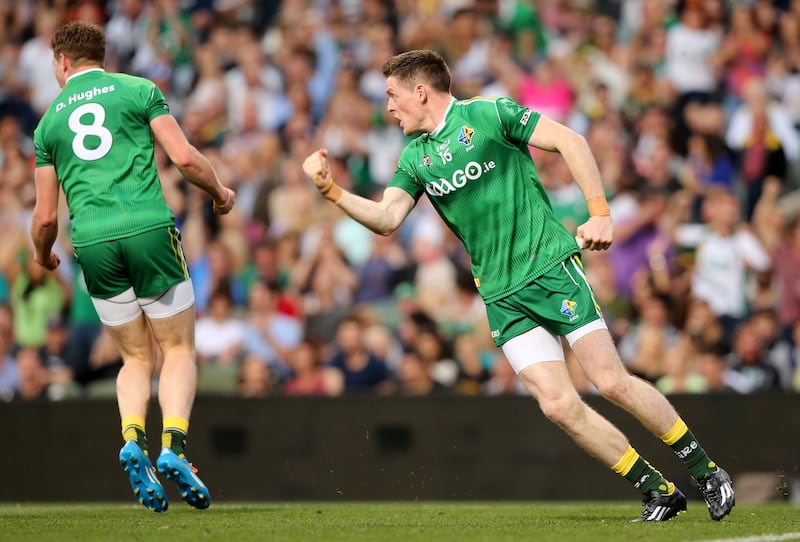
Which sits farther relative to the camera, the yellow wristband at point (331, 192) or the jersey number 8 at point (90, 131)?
the jersey number 8 at point (90, 131)

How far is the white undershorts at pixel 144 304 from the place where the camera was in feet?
23.4

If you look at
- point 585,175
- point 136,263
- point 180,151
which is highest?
point 180,151

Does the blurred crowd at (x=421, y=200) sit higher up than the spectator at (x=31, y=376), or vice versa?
the blurred crowd at (x=421, y=200)

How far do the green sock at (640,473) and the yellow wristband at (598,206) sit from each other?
1234 millimetres

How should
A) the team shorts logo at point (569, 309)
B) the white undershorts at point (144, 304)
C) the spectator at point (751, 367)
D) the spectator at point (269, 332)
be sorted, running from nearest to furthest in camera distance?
the team shorts logo at point (569, 309)
the white undershorts at point (144, 304)
the spectator at point (751, 367)
the spectator at point (269, 332)

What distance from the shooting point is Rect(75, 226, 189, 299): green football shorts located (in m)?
6.98

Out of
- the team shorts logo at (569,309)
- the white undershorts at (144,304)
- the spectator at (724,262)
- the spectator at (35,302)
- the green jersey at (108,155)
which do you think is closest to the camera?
the team shorts logo at (569,309)

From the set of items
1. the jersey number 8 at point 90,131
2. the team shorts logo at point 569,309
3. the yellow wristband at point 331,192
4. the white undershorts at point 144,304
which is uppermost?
the jersey number 8 at point 90,131

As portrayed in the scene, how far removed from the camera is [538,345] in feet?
22.8

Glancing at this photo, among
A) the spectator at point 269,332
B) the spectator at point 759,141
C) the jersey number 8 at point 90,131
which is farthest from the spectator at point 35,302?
the spectator at point 759,141

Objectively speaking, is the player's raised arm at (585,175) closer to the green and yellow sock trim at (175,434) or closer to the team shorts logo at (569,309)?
the team shorts logo at (569,309)

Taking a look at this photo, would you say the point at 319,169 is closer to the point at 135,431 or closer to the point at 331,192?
the point at 331,192

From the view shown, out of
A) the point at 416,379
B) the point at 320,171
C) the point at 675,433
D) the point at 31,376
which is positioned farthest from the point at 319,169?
the point at 31,376

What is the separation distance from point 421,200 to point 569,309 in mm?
6869
